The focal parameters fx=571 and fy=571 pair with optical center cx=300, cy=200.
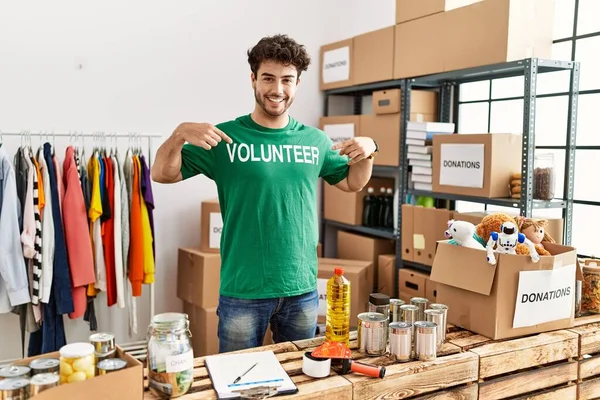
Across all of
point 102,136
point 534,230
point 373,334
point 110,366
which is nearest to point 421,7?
point 534,230

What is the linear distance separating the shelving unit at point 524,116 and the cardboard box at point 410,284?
0.35ft

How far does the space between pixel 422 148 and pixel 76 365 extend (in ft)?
8.20

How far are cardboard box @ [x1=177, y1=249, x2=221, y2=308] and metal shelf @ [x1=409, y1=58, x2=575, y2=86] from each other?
163 centimetres

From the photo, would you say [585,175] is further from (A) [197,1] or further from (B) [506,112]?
(A) [197,1]

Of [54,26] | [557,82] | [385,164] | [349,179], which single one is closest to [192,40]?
[54,26]

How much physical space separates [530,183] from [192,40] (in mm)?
2321

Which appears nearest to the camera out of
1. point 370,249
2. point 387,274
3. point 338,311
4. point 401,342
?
point 401,342

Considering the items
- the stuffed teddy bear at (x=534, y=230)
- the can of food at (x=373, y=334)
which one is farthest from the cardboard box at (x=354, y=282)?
the can of food at (x=373, y=334)

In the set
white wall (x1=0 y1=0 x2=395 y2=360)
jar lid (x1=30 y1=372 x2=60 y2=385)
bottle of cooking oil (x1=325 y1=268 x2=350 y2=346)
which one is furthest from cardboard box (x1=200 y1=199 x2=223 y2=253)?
jar lid (x1=30 y1=372 x2=60 y2=385)

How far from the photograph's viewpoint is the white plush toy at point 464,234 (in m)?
1.90

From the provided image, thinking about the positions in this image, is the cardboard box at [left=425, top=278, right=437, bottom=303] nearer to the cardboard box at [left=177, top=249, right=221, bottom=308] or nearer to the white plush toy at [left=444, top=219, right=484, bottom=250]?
the cardboard box at [left=177, top=249, right=221, bottom=308]

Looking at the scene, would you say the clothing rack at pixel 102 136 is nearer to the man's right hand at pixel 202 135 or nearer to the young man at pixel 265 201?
the young man at pixel 265 201

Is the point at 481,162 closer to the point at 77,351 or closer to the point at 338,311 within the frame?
the point at 338,311

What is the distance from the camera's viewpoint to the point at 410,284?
134 inches
